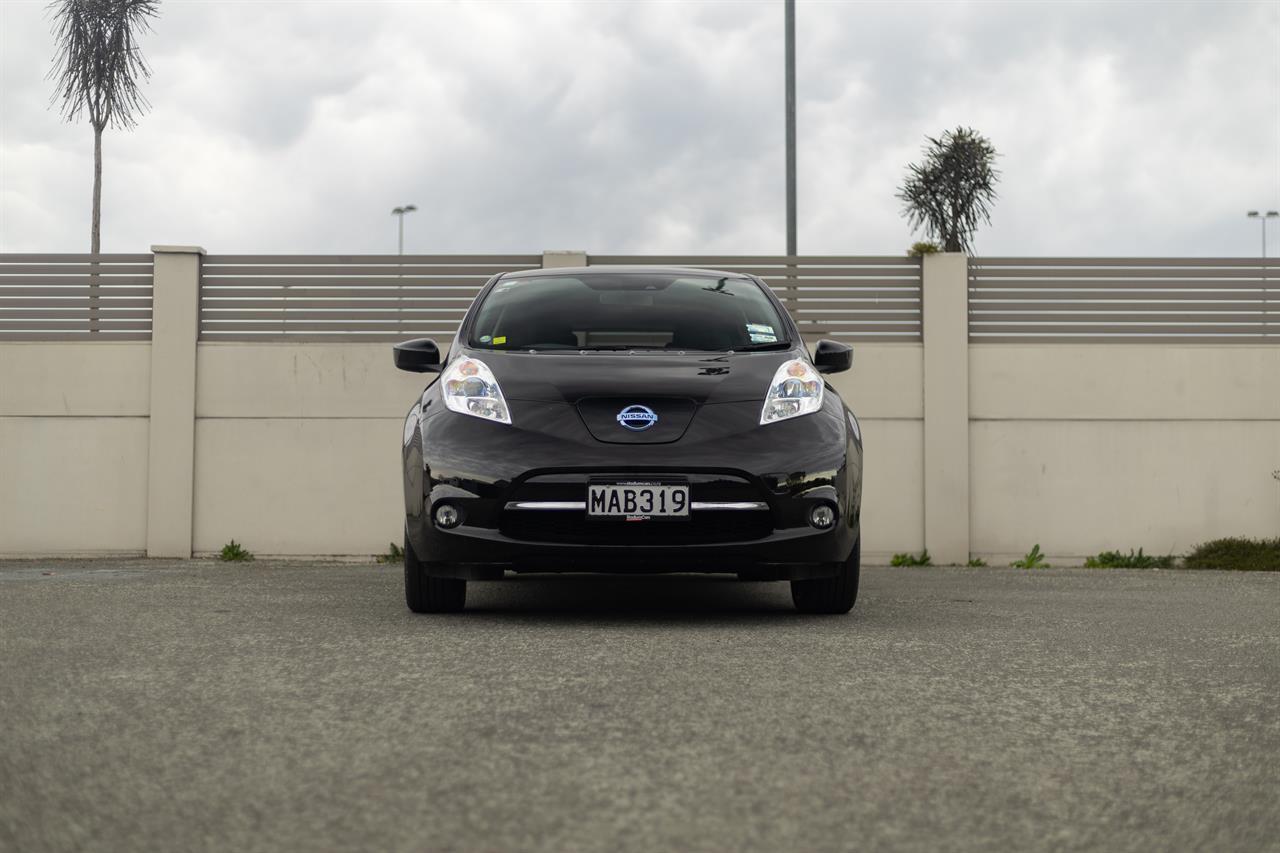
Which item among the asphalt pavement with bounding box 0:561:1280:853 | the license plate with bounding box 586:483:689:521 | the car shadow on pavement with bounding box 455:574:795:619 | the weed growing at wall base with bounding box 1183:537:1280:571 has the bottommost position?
the asphalt pavement with bounding box 0:561:1280:853

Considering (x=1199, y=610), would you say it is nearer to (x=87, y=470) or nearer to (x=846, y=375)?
(x=846, y=375)

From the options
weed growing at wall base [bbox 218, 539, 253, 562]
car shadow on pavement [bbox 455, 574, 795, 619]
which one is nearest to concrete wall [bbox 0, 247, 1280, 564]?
weed growing at wall base [bbox 218, 539, 253, 562]

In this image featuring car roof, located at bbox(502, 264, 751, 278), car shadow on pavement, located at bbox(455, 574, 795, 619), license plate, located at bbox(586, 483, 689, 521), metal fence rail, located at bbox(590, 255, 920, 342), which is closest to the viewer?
license plate, located at bbox(586, 483, 689, 521)

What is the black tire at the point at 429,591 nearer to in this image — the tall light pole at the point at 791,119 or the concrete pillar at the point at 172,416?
the concrete pillar at the point at 172,416

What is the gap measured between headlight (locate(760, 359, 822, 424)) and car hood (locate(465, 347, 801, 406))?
40mm

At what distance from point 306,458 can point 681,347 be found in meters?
6.98

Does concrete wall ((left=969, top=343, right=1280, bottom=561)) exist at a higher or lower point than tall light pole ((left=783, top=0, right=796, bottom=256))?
lower

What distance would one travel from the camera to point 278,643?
5145 mm

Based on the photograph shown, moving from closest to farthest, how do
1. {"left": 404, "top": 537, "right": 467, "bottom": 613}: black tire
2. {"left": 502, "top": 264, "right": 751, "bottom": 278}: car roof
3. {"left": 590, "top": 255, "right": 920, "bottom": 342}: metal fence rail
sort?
{"left": 404, "top": 537, "right": 467, "bottom": 613}: black tire
{"left": 502, "top": 264, "right": 751, "bottom": 278}: car roof
{"left": 590, "top": 255, "right": 920, "bottom": 342}: metal fence rail

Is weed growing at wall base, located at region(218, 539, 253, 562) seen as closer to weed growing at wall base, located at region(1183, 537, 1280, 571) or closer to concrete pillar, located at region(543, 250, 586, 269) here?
concrete pillar, located at region(543, 250, 586, 269)

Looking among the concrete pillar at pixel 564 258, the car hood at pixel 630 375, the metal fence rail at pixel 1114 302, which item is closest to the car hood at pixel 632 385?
the car hood at pixel 630 375

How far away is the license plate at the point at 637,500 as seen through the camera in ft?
18.4

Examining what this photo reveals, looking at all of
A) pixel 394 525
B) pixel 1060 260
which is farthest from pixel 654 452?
pixel 1060 260

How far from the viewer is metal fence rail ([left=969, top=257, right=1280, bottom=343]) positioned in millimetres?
13188
